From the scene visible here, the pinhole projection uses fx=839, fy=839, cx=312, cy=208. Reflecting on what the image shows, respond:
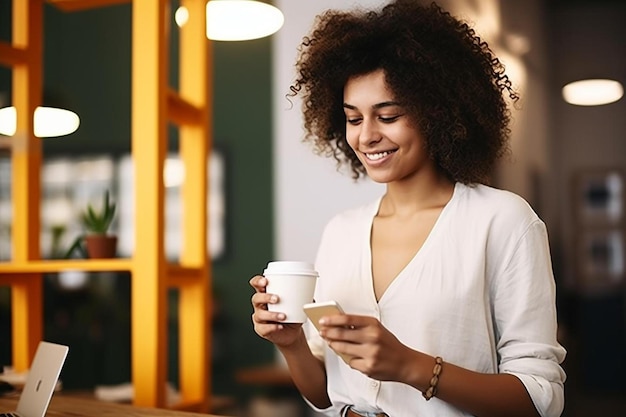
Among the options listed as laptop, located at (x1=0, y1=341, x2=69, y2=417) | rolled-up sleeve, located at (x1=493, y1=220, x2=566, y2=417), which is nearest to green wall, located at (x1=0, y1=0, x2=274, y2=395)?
laptop, located at (x1=0, y1=341, x2=69, y2=417)

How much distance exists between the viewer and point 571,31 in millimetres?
3020

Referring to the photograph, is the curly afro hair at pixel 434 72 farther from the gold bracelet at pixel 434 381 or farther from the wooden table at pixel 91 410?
the wooden table at pixel 91 410

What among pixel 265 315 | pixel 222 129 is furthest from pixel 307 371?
pixel 222 129

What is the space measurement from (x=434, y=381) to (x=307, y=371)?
0.40 meters

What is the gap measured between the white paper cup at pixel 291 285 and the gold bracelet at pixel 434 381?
0.76 feet

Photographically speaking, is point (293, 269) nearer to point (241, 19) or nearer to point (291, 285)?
point (291, 285)

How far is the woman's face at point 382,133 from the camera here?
157 centimetres

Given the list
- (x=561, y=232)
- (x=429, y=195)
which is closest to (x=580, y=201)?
(x=561, y=232)

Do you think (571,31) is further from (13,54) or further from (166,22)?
(13,54)

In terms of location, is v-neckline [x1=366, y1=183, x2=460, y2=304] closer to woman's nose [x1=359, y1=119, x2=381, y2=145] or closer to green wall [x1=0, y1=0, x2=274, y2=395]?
woman's nose [x1=359, y1=119, x2=381, y2=145]

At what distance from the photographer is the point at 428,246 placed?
156 centimetres

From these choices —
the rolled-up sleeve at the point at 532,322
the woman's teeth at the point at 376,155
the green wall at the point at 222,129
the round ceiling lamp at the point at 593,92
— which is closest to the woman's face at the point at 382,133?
the woman's teeth at the point at 376,155

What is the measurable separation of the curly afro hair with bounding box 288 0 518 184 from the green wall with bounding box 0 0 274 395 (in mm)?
4325

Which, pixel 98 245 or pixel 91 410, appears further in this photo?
pixel 98 245
